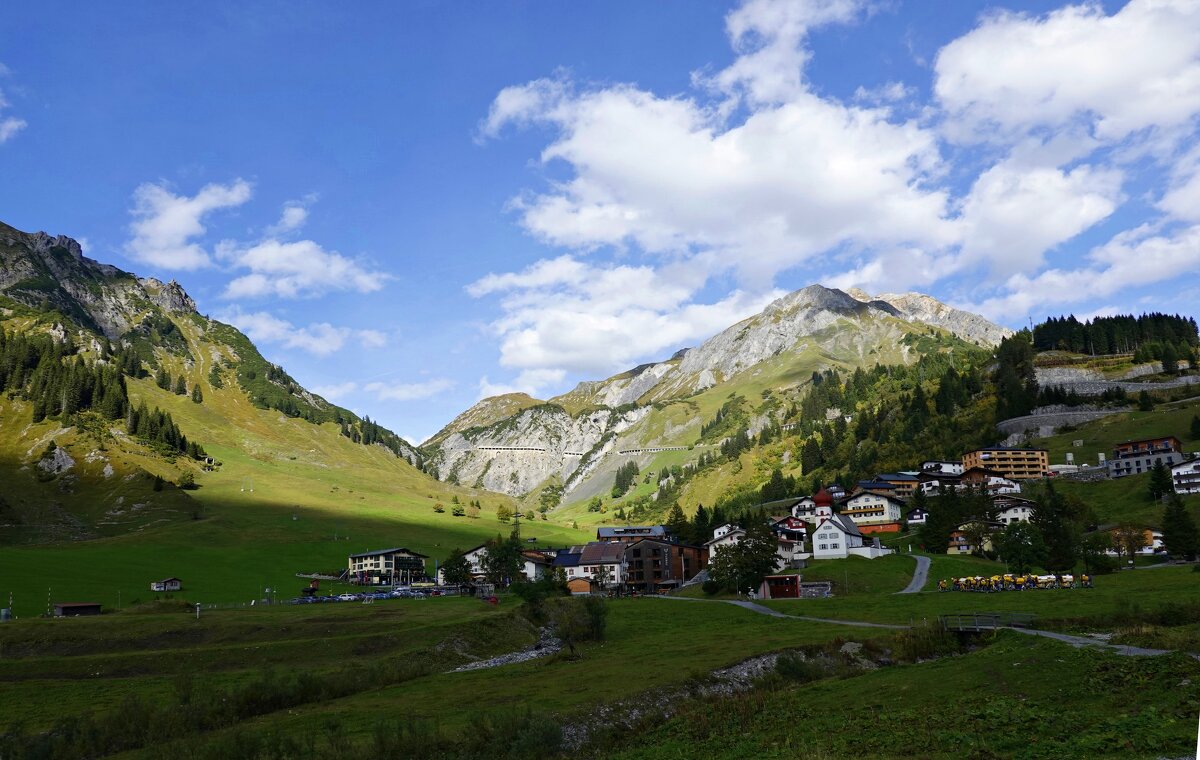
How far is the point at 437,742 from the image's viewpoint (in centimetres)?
4250

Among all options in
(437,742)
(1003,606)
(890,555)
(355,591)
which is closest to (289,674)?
(437,742)

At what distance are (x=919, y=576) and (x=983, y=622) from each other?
5901 cm

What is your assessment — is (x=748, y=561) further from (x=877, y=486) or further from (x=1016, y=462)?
(x=1016, y=462)

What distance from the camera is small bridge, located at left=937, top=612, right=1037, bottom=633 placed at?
55.8m

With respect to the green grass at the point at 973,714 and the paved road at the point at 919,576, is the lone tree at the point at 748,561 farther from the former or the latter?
the green grass at the point at 973,714

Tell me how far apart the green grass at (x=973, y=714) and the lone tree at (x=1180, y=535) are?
78.7 meters

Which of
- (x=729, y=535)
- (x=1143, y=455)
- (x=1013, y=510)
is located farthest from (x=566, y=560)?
(x=1143, y=455)

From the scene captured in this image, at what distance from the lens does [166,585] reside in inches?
4902

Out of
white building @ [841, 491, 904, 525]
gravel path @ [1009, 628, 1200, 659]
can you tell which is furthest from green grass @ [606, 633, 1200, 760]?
white building @ [841, 491, 904, 525]

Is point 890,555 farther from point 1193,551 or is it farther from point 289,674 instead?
point 289,674

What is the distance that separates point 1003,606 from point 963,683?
143 ft

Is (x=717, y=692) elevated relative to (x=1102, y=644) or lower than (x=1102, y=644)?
lower

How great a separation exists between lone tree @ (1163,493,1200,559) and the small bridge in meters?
62.3

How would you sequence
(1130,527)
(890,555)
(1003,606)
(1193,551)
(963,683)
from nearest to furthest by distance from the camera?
(963,683) → (1003,606) → (1193,551) → (1130,527) → (890,555)
